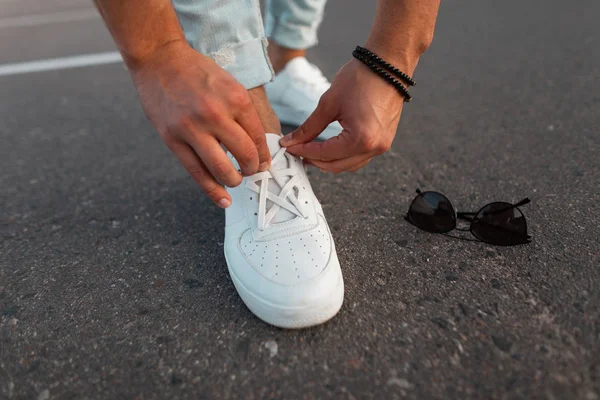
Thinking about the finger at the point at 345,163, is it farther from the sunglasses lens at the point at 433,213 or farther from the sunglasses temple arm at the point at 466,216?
the sunglasses temple arm at the point at 466,216

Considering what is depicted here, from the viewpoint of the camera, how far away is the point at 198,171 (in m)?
1.10

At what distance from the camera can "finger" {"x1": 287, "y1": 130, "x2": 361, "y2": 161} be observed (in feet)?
3.85

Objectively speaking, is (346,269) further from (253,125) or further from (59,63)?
(59,63)

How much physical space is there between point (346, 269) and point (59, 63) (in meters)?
2.85

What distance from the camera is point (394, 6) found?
1167 mm

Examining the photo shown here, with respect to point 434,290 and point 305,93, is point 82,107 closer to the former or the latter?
point 305,93

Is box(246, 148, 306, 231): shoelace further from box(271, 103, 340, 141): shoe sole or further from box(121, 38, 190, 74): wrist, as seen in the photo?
box(271, 103, 340, 141): shoe sole

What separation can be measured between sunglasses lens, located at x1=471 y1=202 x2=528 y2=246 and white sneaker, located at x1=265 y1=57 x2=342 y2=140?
2.96ft

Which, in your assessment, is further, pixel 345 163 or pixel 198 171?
pixel 345 163

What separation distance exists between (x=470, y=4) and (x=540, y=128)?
2380 mm

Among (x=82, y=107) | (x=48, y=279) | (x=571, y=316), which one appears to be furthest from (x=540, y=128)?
(x=82, y=107)

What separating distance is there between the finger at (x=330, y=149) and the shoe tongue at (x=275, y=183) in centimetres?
4

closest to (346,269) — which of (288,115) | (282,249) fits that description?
(282,249)

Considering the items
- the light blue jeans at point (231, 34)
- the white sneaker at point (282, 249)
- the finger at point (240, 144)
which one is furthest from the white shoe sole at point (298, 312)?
the light blue jeans at point (231, 34)
